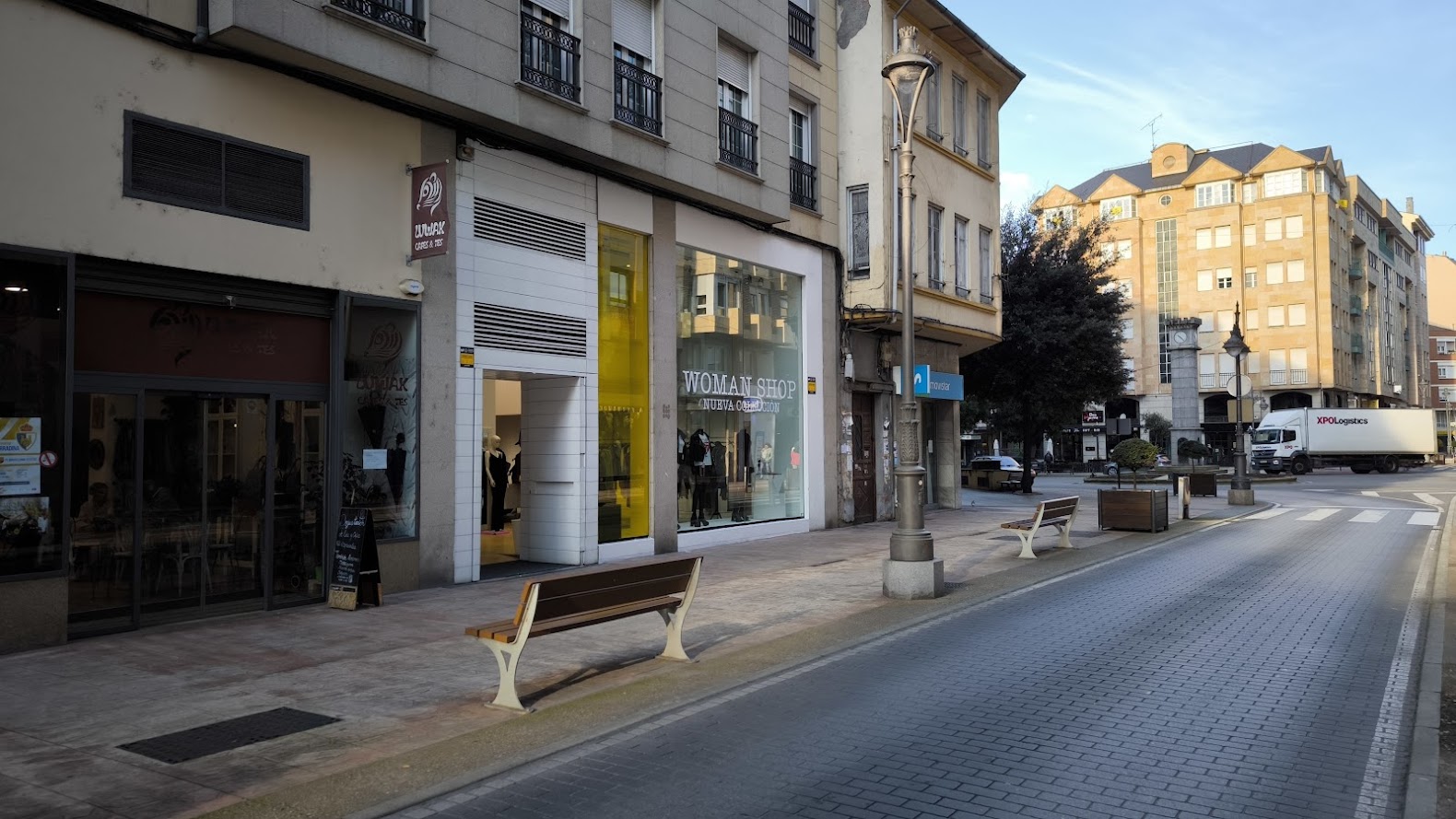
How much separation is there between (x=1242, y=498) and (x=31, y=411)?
26882 mm

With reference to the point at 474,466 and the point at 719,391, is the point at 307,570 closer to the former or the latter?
the point at 474,466

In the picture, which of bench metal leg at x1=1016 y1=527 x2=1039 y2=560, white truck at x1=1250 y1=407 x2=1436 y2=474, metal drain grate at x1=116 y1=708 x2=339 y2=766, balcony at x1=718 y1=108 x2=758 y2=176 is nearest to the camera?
metal drain grate at x1=116 y1=708 x2=339 y2=766

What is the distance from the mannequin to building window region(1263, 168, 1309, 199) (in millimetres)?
65791

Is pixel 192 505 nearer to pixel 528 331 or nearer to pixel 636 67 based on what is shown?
pixel 528 331

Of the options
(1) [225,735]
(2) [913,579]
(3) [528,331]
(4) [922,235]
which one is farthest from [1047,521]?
(1) [225,735]

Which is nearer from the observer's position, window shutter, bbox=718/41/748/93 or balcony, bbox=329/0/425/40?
balcony, bbox=329/0/425/40

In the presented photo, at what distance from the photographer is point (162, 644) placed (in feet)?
28.3

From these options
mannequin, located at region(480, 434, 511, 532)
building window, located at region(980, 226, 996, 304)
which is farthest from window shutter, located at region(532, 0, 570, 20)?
building window, located at region(980, 226, 996, 304)

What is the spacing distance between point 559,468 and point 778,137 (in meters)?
7.34

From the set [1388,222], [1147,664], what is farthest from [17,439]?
[1388,222]

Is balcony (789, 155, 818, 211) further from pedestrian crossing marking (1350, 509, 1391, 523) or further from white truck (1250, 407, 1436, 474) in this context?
white truck (1250, 407, 1436, 474)

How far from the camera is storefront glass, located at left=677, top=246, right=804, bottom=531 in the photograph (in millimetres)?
16359

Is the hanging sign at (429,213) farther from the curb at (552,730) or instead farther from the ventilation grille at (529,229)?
the curb at (552,730)

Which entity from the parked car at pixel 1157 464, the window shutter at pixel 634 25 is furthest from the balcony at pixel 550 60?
the parked car at pixel 1157 464
